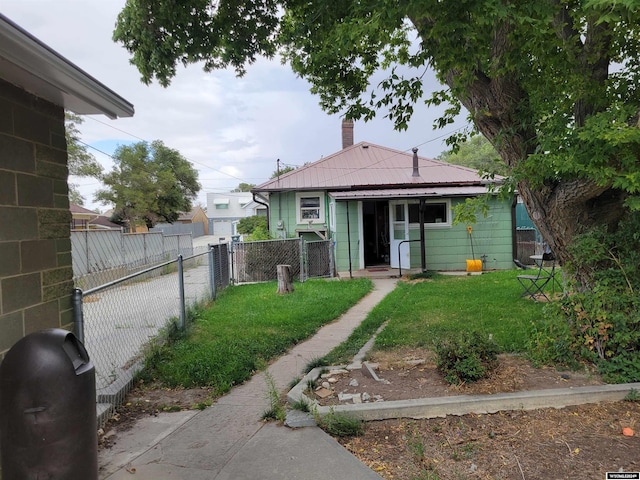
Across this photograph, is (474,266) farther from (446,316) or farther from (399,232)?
(446,316)

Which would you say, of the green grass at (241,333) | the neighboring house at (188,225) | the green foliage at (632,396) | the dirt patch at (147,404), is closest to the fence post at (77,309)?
the dirt patch at (147,404)

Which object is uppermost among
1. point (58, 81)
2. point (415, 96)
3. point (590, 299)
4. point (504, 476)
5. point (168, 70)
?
point (168, 70)

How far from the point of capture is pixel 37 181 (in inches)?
112

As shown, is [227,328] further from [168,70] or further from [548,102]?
[548,102]

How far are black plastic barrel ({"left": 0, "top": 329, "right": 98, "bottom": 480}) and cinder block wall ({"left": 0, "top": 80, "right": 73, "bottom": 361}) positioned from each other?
50 cm

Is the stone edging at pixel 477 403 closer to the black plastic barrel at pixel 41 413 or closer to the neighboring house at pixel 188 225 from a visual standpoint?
the black plastic barrel at pixel 41 413

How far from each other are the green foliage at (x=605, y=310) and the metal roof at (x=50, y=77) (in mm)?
4432

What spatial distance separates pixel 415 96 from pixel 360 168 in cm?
1027

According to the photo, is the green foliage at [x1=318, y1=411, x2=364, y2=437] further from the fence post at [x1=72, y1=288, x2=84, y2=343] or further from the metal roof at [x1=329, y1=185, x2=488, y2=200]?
the metal roof at [x1=329, y1=185, x2=488, y2=200]

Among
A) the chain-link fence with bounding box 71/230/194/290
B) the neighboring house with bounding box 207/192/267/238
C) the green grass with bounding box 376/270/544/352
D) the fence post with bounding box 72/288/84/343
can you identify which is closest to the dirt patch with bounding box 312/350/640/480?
the green grass with bounding box 376/270/544/352

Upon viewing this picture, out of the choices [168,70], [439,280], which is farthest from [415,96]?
[439,280]

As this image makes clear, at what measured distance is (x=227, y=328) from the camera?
679cm

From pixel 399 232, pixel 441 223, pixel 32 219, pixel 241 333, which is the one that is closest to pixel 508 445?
pixel 32 219

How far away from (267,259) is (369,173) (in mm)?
5459
